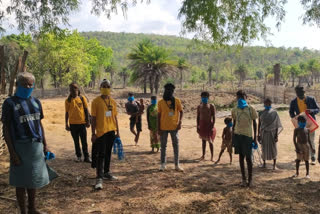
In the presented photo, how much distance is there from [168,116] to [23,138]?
2.81 m

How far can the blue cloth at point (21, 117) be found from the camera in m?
3.04

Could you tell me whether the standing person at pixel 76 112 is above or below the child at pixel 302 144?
above

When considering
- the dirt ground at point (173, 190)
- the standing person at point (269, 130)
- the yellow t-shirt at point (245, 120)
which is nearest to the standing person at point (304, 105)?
the dirt ground at point (173, 190)

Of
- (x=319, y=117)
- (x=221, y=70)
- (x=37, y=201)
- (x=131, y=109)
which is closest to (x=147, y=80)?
(x=319, y=117)

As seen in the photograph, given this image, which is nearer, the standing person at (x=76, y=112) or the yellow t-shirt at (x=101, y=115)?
the yellow t-shirt at (x=101, y=115)

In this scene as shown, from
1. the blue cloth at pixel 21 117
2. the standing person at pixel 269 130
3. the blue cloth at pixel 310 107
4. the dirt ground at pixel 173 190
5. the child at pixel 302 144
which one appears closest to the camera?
the blue cloth at pixel 21 117

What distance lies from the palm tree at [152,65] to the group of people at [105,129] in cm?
2077

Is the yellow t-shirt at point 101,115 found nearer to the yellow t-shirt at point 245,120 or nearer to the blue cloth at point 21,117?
the blue cloth at point 21,117

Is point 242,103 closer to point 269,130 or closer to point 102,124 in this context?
point 269,130

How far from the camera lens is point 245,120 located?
4512mm

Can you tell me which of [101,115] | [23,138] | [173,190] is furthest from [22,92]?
[173,190]

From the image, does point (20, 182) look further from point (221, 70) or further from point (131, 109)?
point (221, 70)

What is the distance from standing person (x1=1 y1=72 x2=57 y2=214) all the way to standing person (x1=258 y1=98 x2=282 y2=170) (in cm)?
427

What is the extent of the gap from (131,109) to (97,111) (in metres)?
3.58
